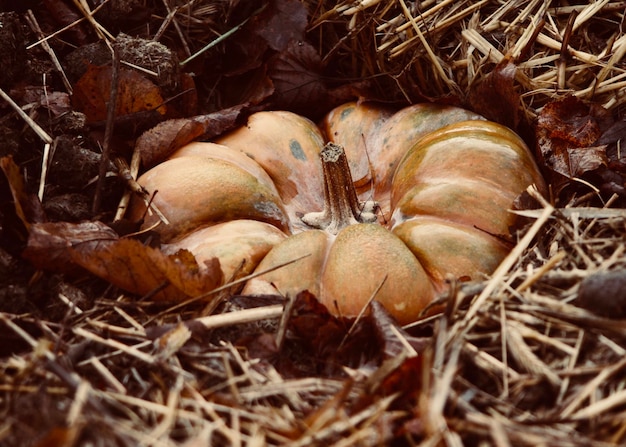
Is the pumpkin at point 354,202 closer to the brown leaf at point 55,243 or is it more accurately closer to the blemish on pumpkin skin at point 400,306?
the blemish on pumpkin skin at point 400,306

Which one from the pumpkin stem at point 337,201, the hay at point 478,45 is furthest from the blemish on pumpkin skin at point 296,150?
the hay at point 478,45

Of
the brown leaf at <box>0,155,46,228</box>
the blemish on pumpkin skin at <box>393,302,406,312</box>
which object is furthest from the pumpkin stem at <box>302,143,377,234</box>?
the brown leaf at <box>0,155,46,228</box>

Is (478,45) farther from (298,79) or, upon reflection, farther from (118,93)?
(118,93)

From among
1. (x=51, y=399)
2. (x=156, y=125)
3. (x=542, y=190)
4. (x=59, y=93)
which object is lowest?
(x=542, y=190)

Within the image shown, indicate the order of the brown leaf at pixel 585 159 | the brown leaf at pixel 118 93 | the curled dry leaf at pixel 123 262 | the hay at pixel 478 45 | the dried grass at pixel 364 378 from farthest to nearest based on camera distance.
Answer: the hay at pixel 478 45 < the brown leaf at pixel 118 93 < the brown leaf at pixel 585 159 < the curled dry leaf at pixel 123 262 < the dried grass at pixel 364 378

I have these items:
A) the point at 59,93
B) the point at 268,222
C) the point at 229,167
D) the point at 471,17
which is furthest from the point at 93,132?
the point at 471,17

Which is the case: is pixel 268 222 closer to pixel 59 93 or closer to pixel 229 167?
pixel 229 167

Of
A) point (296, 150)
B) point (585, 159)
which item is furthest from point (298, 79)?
point (585, 159)

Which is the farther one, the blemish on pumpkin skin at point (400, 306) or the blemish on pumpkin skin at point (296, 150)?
the blemish on pumpkin skin at point (296, 150)
